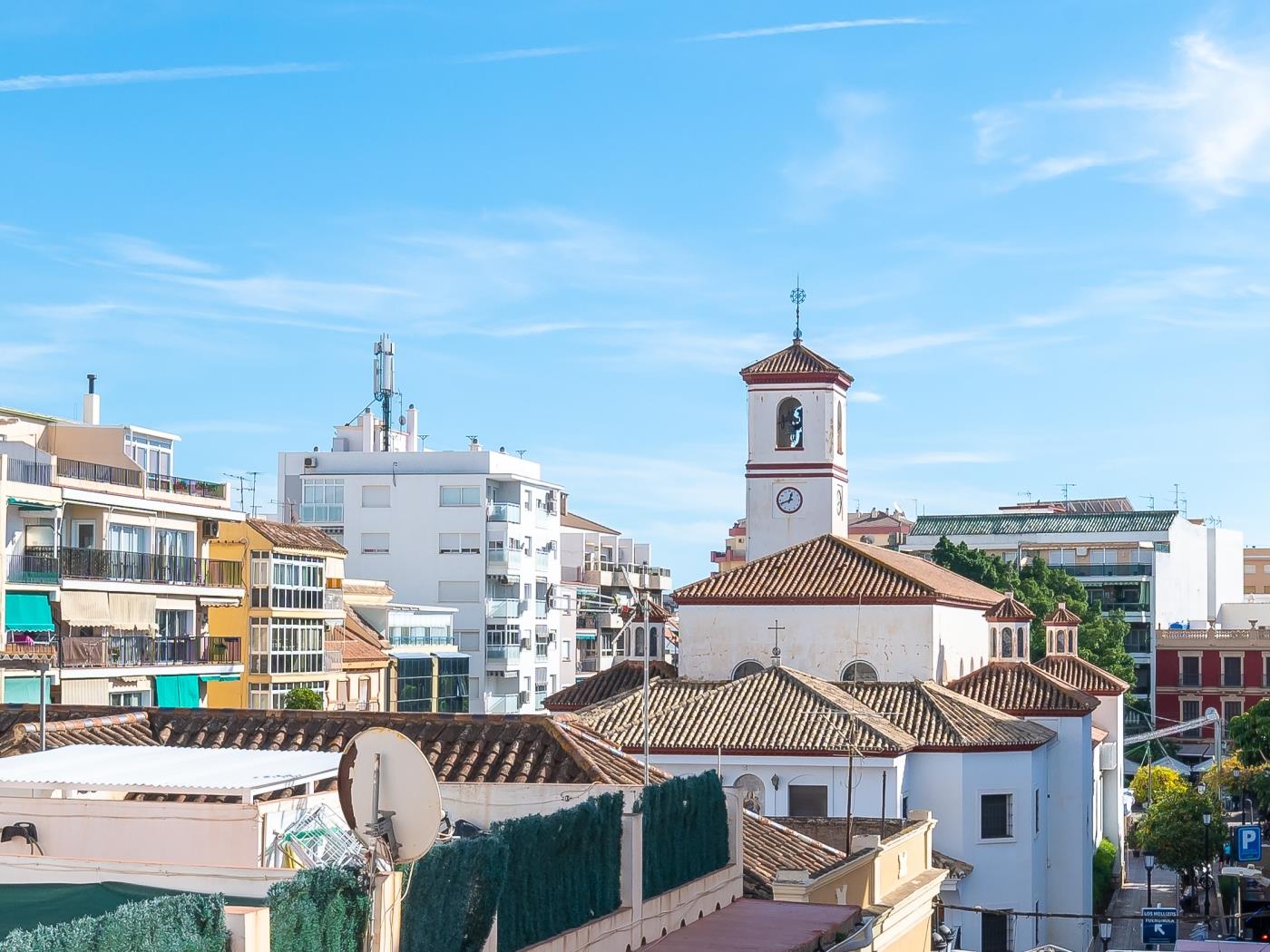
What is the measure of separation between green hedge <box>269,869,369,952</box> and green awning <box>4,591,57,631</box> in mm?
34433

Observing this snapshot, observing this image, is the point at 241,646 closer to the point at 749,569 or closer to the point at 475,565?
the point at 749,569

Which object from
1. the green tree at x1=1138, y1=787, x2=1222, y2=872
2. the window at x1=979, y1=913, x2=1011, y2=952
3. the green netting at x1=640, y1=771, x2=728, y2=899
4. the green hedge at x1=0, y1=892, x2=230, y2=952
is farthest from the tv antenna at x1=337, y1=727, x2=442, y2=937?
the green tree at x1=1138, y1=787, x2=1222, y2=872

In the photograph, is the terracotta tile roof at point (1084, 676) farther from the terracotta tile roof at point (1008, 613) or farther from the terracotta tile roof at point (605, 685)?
the terracotta tile roof at point (605, 685)

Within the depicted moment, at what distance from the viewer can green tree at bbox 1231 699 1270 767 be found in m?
55.8

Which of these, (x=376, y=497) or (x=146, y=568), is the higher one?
(x=376, y=497)

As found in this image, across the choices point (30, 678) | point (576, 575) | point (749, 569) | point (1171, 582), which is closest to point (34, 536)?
point (30, 678)

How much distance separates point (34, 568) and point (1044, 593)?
1613 inches

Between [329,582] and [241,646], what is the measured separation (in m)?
7.10

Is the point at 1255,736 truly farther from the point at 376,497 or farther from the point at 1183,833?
the point at 376,497

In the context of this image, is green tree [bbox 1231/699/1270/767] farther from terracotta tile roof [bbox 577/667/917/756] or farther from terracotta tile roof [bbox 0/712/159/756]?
terracotta tile roof [bbox 0/712/159/756]

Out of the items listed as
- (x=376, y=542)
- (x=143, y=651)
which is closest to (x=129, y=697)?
(x=143, y=651)

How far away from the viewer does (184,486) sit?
167 ft

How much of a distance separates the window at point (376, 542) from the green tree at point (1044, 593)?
78.0ft

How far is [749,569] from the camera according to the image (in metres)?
44.8
